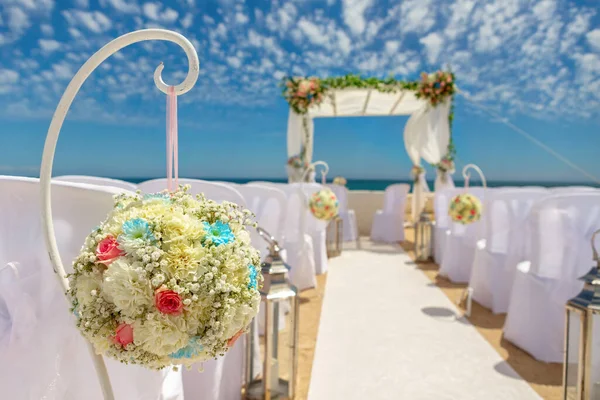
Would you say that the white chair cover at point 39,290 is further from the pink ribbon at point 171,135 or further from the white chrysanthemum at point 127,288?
the white chrysanthemum at point 127,288

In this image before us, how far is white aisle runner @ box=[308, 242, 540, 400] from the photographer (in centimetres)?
200

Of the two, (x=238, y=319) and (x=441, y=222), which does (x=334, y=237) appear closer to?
(x=441, y=222)

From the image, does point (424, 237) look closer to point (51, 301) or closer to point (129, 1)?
point (51, 301)

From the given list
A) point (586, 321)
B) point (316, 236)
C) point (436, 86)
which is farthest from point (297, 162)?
point (586, 321)

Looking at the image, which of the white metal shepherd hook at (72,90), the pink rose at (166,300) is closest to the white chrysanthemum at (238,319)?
the pink rose at (166,300)

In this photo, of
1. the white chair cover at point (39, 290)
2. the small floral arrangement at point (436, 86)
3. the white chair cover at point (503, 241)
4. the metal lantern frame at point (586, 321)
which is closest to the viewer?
the white chair cover at point (39, 290)

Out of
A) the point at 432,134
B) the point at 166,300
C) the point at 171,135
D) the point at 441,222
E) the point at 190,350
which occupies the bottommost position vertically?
the point at 441,222

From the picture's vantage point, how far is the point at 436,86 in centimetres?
687

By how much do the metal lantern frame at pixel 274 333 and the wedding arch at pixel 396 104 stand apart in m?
5.70

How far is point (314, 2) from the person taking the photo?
16906 mm

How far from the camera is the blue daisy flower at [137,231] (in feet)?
2.25

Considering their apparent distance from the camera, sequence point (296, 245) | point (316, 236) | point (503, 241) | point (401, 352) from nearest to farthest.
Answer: point (401, 352), point (503, 241), point (296, 245), point (316, 236)

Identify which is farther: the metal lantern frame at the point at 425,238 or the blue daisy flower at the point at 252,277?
the metal lantern frame at the point at 425,238

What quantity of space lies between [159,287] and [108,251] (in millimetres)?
112
